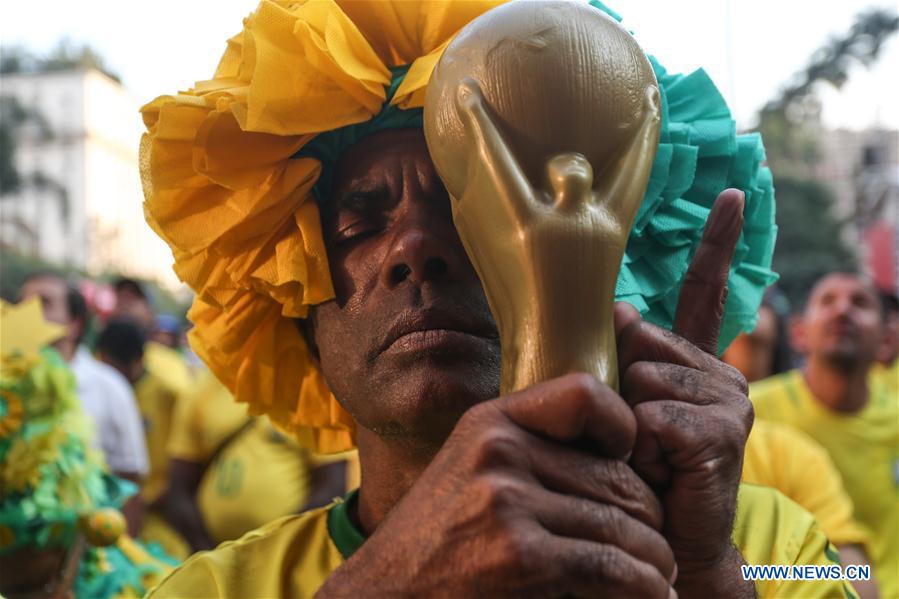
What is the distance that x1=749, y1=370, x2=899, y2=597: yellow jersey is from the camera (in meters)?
4.36

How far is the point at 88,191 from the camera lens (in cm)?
4147

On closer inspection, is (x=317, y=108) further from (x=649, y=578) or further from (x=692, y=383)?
(x=649, y=578)

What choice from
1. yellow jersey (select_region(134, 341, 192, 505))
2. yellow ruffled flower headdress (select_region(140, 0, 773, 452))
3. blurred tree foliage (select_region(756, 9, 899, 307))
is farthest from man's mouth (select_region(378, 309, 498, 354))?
blurred tree foliage (select_region(756, 9, 899, 307))

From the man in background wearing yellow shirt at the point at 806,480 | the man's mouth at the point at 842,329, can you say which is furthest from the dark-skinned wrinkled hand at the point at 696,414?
the man's mouth at the point at 842,329

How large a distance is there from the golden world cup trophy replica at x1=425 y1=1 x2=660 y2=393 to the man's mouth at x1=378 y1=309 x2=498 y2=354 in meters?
0.59

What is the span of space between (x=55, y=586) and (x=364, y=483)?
1587 millimetres

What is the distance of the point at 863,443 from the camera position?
15.4ft

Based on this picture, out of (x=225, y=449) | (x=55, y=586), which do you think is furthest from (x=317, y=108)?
A: (x=225, y=449)

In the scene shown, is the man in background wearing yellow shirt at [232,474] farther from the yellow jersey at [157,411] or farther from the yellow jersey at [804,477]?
the yellow jersey at [804,477]

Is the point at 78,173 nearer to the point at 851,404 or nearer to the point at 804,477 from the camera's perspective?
the point at 851,404

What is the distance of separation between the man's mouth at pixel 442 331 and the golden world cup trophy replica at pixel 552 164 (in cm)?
59

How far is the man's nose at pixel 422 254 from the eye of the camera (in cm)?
175

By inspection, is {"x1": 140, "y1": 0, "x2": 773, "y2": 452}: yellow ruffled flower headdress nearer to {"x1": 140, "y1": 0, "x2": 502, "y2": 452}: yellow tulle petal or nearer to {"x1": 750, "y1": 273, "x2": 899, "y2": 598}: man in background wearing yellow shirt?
{"x1": 140, "y1": 0, "x2": 502, "y2": 452}: yellow tulle petal

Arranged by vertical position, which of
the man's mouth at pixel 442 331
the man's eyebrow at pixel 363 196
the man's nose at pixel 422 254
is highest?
the man's eyebrow at pixel 363 196
